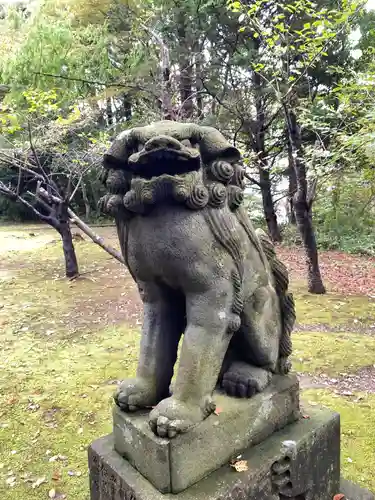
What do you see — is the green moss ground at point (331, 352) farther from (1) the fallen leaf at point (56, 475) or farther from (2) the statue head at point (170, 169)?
(2) the statue head at point (170, 169)

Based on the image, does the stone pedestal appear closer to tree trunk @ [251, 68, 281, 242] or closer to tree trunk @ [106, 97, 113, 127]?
tree trunk @ [251, 68, 281, 242]

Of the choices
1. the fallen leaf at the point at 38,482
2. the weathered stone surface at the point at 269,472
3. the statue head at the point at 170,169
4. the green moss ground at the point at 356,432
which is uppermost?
the statue head at the point at 170,169

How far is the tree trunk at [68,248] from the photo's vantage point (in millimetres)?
8617

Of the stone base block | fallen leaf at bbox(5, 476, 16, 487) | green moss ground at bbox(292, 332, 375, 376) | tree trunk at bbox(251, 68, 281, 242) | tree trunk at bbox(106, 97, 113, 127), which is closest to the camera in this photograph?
the stone base block

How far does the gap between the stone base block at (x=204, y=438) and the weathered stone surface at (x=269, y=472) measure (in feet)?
0.10

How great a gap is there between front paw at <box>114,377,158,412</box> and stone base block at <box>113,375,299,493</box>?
4cm

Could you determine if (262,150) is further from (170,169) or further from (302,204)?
(170,169)

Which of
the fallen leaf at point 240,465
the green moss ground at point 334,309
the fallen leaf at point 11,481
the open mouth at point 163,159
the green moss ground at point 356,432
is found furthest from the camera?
the green moss ground at point 334,309

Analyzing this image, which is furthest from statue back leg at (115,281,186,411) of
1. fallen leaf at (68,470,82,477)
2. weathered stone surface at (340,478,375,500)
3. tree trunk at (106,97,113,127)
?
tree trunk at (106,97,113,127)

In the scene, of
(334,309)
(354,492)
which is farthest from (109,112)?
(354,492)

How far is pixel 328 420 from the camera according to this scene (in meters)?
2.10


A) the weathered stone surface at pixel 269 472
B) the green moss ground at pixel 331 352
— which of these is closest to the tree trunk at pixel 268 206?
the green moss ground at pixel 331 352

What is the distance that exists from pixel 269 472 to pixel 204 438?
364mm

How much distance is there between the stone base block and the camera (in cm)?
159
